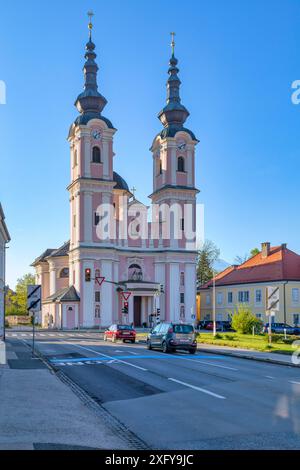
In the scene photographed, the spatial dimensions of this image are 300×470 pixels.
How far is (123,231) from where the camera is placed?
255 feet

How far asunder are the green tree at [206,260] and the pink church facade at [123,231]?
107 ft

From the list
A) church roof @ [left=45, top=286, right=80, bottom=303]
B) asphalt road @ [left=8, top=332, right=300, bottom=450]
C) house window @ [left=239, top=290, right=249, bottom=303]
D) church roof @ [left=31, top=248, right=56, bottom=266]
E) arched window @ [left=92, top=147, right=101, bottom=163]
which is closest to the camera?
asphalt road @ [left=8, top=332, right=300, bottom=450]

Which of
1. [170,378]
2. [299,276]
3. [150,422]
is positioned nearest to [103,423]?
[150,422]

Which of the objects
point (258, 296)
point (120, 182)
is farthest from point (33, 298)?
point (120, 182)

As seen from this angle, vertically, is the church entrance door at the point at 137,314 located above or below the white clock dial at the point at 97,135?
below

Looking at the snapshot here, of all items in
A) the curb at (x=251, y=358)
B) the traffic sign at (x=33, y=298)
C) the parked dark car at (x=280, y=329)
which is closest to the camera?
the traffic sign at (x=33, y=298)

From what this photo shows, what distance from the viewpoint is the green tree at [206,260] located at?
108875 millimetres

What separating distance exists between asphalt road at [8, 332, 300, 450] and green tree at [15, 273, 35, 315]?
88234mm

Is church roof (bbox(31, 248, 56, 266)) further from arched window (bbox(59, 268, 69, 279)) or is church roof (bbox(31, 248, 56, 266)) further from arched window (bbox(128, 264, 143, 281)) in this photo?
arched window (bbox(128, 264, 143, 281))

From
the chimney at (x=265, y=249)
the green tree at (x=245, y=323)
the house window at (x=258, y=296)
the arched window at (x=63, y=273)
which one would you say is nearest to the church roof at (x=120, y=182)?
the arched window at (x=63, y=273)

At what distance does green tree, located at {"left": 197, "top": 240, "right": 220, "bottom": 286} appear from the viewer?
357 ft

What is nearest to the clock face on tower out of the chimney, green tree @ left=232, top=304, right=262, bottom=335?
the chimney

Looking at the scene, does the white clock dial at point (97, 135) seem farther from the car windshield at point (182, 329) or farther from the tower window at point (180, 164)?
the car windshield at point (182, 329)
